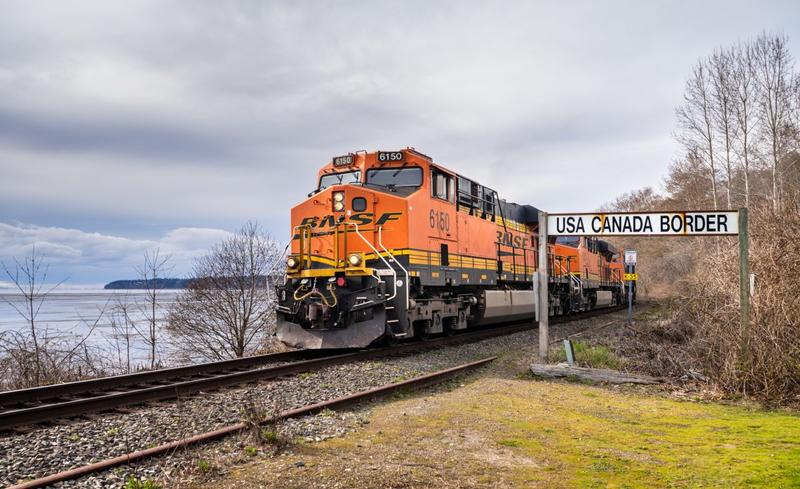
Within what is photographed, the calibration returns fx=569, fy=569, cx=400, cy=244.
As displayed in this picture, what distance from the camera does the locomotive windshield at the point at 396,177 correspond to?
1153cm

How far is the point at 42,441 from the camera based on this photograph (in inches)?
204

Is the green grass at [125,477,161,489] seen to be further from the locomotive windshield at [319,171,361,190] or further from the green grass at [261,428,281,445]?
the locomotive windshield at [319,171,361,190]

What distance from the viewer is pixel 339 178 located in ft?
39.6

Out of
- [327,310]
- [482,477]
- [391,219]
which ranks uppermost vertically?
[391,219]

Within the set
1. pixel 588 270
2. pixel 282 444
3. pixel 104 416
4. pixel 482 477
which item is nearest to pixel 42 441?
pixel 104 416

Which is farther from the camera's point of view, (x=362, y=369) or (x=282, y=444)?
(x=362, y=369)

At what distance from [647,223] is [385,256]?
4510 millimetres

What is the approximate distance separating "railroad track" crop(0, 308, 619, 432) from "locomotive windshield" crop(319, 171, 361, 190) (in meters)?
3.57

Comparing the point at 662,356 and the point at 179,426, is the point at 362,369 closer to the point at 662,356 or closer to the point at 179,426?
the point at 179,426

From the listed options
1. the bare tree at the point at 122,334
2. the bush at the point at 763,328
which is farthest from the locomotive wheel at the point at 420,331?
the bare tree at the point at 122,334

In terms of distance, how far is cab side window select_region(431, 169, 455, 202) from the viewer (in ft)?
38.4

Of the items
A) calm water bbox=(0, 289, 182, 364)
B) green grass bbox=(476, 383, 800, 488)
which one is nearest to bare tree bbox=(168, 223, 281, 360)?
calm water bbox=(0, 289, 182, 364)

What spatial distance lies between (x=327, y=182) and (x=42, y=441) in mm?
7899

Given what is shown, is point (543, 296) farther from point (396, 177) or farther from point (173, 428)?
point (173, 428)
